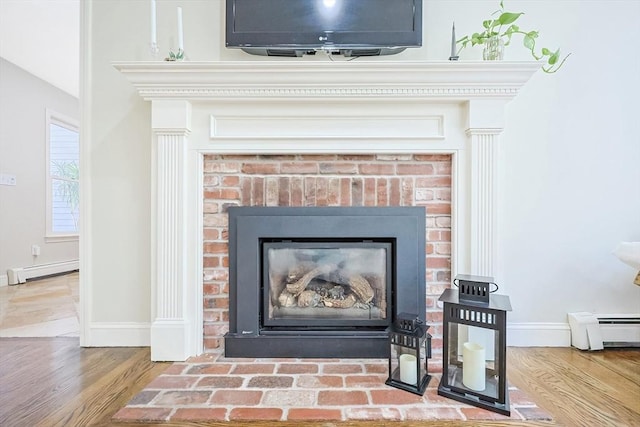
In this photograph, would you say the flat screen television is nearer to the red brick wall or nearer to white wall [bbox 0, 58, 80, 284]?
the red brick wall

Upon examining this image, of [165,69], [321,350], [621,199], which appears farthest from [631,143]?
[165,69]

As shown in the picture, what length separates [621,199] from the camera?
1720mm

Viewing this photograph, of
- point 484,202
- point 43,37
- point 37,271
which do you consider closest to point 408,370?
point 484,202

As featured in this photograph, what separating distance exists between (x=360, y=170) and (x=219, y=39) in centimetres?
103

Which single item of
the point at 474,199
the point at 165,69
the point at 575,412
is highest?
the point at 165,69

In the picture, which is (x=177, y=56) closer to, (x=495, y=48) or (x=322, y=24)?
(x=322, y=24)

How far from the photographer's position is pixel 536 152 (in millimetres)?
1722

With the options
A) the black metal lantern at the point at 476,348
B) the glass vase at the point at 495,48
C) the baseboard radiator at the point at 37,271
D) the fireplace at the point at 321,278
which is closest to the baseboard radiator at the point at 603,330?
the black metal lantern at the point at 476,348

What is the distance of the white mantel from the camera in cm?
150

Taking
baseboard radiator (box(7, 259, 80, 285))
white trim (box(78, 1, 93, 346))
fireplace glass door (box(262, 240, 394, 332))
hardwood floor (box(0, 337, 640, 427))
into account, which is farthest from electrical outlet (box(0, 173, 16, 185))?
fireplace glass door (box(262, 240, 394, 332))

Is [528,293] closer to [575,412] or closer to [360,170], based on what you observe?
[575,412]

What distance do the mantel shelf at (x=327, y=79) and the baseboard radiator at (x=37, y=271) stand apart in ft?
10.7

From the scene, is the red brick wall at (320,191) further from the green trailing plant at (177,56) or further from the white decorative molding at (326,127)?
the green trailing plant at (177,56)

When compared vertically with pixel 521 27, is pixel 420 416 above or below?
below
